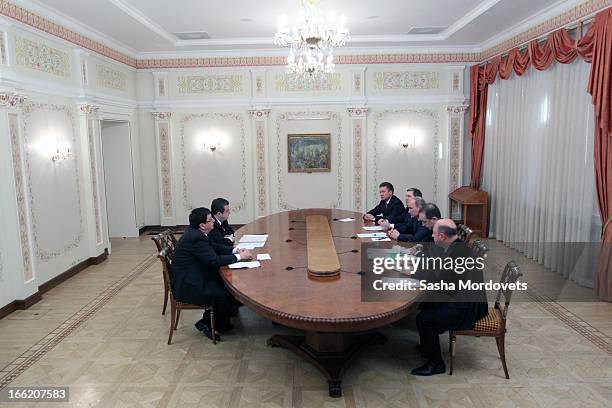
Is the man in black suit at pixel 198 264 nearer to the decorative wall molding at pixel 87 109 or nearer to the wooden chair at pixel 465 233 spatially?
the wooden chair at pixel 465 233

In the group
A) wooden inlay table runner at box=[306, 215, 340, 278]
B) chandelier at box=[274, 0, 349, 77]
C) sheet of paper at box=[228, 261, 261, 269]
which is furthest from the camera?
chandelier at box=[274, 0, 349, 77]

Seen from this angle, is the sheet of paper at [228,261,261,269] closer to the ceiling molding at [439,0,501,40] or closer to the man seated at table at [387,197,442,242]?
the man seated at table at [387,197,442,242]

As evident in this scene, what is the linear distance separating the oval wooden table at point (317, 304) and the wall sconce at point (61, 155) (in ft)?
11.2

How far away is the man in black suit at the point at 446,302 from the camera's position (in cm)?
367

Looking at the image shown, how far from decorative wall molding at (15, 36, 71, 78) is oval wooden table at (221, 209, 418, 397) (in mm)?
3786

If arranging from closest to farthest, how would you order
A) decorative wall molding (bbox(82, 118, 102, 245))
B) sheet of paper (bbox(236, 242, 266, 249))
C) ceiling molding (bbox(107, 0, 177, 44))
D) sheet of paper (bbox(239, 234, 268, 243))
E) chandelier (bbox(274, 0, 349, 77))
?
sheet of paper (bbox(236, 242, 266, 249)), chandelier (bbox(274, 0, 349, 77)), sheet of paper (bbox(239, 234, 268, 243)), ceiling molding (bbox(107, 0, 177, 44)), decorative wall molding (bbox(82, 118, 102, 245))

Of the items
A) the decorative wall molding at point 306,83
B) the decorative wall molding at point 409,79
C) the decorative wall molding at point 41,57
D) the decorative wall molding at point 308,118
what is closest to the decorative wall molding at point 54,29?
the decorative wall molding at point 41,57

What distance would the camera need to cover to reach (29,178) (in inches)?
228

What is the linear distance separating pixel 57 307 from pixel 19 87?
2.66 metres

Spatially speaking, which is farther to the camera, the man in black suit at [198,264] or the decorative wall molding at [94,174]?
the decorative wall molding at [94,174]

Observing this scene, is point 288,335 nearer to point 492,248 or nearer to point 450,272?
point 450,272

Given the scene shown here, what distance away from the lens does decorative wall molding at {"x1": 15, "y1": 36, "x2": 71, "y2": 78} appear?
5.62m

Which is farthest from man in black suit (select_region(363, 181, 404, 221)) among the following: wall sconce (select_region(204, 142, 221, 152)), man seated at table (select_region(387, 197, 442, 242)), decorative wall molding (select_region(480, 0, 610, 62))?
wall sconce (select_region(204, 142, 221, 152))

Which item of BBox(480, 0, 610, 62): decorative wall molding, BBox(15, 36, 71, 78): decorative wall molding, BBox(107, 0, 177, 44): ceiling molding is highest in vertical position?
BBox(107, 0, 177, 44): ceiling molding
